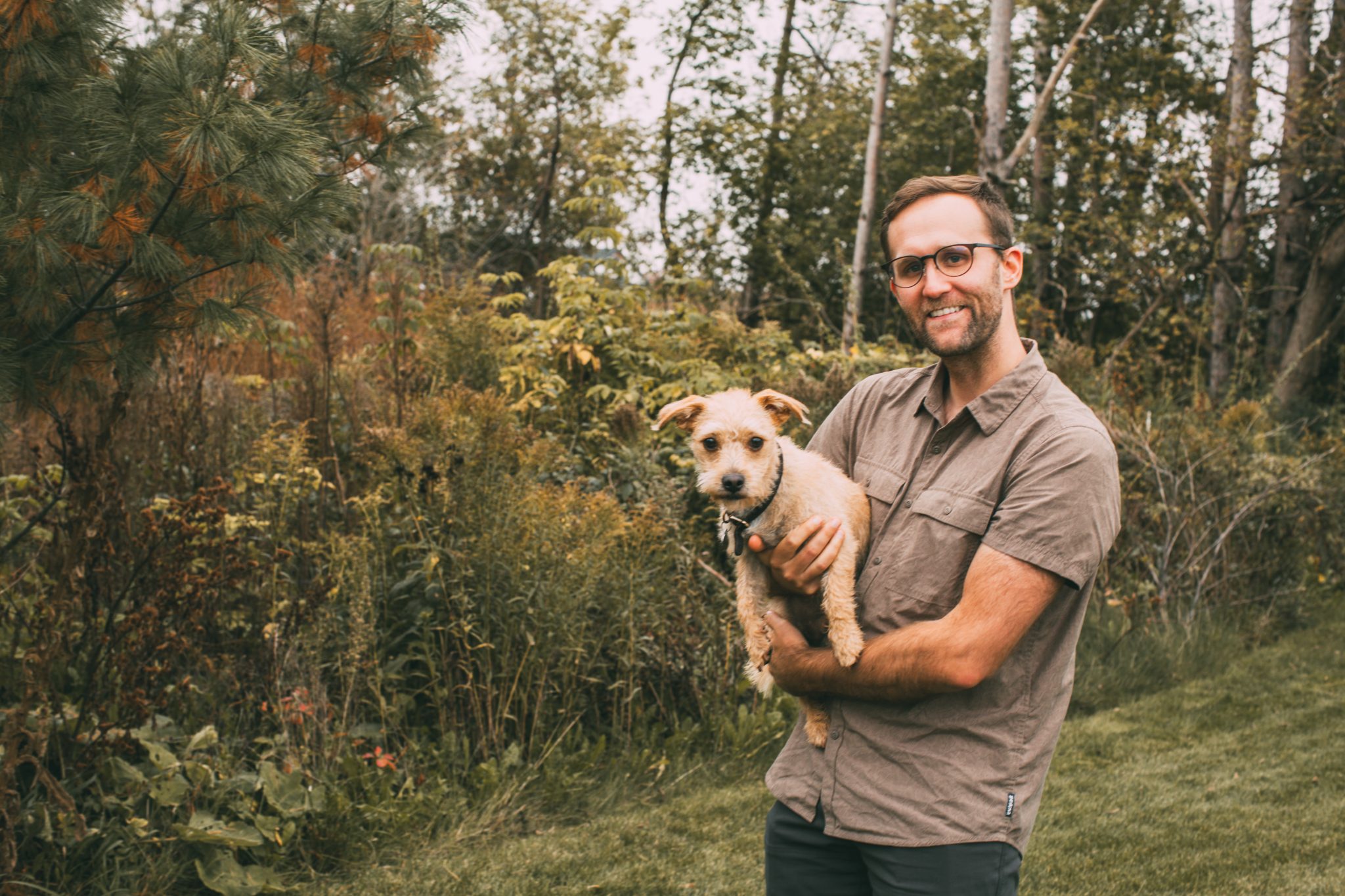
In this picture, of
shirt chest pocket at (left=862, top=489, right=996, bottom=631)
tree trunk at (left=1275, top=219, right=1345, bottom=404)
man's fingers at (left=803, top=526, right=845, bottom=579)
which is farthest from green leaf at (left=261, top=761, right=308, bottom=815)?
tree trunk at (left=1275, top=219, right=1345, bottom=404)

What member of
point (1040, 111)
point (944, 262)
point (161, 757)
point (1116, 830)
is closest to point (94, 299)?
point (161, 757)

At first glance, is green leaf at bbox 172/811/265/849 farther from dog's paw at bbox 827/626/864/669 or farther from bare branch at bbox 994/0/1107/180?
bare branch at bbox 994/0/1107/180

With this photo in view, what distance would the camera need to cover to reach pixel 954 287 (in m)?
2.27

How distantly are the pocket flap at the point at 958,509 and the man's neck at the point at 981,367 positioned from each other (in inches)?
8.3

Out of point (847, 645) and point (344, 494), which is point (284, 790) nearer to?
point (344, 494)

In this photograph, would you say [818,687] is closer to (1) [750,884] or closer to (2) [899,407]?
(2) [899,407]

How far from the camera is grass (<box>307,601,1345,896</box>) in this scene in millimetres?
4770

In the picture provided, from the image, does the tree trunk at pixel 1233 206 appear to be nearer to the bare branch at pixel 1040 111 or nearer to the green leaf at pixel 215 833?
the bare branch at pixel 1040 111

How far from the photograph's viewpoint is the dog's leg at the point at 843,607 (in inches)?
90.4

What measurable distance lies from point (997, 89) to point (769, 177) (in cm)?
1472

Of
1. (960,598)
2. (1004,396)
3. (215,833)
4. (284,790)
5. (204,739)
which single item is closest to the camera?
(960,598)

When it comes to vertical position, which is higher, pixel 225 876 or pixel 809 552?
pixel 809 552

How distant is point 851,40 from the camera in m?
23.8

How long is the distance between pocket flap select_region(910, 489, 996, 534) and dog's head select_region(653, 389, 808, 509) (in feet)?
2.05
